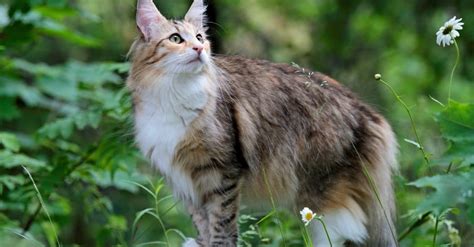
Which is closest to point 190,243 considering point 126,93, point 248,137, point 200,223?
point 200,223

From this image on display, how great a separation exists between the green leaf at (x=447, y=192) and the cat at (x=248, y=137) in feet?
4.87

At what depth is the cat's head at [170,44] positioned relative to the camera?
429cm

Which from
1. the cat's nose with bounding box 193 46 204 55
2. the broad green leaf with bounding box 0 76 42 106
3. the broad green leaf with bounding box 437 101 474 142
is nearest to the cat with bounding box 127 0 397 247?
the cat's nose with bounding box 193 46 204 55

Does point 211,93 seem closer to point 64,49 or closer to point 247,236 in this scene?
point 247,236

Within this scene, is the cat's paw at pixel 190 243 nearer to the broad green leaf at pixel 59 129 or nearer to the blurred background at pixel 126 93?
the blurred background at pixel 126 93

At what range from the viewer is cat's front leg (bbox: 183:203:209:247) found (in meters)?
4.65

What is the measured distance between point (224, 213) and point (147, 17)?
1018mm

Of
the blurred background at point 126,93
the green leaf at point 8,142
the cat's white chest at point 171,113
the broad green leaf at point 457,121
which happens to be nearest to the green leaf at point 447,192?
the blurred background at point 126,93

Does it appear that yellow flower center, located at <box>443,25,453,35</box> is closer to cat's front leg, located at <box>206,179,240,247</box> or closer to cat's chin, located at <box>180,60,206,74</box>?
cat's chin, located at <box>180,60,206,74</box>

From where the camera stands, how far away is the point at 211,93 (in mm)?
4465

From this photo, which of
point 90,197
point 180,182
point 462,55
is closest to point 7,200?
point 90,197

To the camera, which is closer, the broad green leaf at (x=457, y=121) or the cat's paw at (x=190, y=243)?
the broad green leaf at (x=457, y=121)

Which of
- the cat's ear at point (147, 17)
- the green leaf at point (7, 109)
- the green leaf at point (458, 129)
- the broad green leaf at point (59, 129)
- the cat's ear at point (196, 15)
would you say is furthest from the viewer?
the green leaf at point (7, 109)

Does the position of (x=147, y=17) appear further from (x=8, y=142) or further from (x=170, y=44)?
(x=8, y=142)
